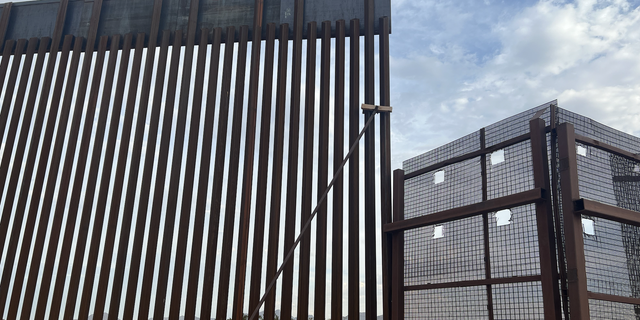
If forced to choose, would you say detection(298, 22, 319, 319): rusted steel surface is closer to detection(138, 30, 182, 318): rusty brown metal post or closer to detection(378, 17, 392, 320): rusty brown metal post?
detection(378, 17, 392, 320): rusty brown metal post

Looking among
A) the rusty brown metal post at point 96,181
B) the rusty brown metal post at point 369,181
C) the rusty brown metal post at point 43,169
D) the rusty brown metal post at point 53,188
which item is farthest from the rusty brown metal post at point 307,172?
the rusty brown metal post at point 43,169

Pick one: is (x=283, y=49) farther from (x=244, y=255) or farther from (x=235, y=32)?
(x=244, y=255)

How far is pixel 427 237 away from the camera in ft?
10.6

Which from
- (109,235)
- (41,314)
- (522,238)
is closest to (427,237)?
(522,238)

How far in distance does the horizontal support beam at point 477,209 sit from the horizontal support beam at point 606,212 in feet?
0.63

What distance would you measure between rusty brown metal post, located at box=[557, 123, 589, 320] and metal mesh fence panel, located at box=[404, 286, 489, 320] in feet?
1.79

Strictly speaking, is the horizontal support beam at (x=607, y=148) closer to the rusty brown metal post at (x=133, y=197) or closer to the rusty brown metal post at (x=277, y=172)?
the rusty brown metal post at (x=277, y=172)

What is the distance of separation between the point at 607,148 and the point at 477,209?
801 millimetres

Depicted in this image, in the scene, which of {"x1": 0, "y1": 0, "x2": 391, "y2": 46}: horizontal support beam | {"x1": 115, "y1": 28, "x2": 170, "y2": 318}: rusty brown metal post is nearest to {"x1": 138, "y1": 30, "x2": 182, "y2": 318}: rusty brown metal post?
{"x1": 115, "y1": 28, "x2": 170, "y2": 318}: rusty brown metal post

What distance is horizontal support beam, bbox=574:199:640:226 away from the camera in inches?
93.9

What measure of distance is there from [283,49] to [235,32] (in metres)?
0.66

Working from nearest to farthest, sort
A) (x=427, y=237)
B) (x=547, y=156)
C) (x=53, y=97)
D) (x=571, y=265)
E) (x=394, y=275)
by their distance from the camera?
(x=571, y=265)
(x=547, y=156)
(x=427, y=237)
(x=394, y=275)
(x=53, y=97)

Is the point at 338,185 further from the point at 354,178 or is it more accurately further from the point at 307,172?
the point at 307,172

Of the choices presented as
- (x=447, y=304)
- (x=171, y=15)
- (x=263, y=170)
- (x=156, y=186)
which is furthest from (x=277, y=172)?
(x=171, y=15)
